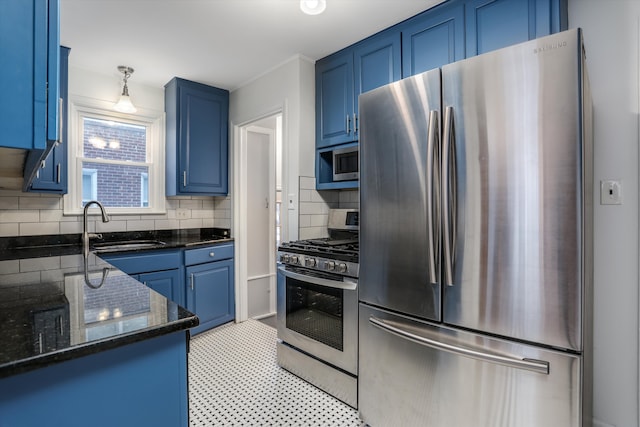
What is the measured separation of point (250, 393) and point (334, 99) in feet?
7.20

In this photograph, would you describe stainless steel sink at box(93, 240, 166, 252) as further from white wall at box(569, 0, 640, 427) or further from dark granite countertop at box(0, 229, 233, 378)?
white wall at box(569, 0, 640, 427)

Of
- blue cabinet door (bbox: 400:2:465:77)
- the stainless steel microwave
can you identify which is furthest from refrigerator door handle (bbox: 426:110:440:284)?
the stainless steel microwave

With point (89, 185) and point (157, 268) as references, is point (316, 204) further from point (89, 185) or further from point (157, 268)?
point (89, 185)

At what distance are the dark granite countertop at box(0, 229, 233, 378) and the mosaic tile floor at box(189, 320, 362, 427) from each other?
3.46ft

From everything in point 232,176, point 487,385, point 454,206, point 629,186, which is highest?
point 232,176

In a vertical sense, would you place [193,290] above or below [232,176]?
below

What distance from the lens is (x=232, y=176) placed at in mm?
3479

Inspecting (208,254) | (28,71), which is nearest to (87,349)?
(28,71)

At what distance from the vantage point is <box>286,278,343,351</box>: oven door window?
2.02 meters

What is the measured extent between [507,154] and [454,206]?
28 cm

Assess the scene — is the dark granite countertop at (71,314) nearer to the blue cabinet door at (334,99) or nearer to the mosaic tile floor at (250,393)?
the mosaic tile floor at (250,393)

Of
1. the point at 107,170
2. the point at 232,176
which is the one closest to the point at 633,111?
the point at 232,176

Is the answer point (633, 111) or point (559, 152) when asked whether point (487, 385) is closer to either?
point (559, 152)

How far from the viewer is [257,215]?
3646 mm
